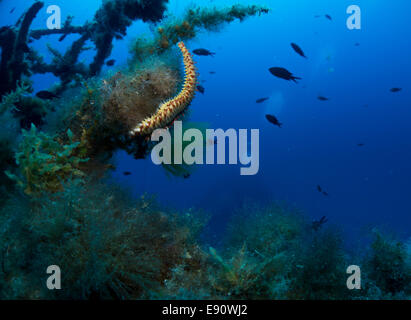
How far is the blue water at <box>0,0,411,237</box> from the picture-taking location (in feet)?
185

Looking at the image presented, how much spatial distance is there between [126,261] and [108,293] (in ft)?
1.36

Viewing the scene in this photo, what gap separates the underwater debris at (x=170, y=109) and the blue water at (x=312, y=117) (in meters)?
37.0

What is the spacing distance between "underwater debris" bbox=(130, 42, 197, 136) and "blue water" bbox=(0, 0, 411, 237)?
3700cm

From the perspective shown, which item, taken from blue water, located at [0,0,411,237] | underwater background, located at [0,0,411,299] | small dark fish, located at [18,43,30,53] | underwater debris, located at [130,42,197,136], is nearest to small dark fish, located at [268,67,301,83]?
underwater background, located at [0,0,411,299]

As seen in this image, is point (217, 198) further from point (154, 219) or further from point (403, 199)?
Result: point (403, 199)

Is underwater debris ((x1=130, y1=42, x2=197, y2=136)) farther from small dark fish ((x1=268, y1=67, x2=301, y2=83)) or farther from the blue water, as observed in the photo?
the blue water

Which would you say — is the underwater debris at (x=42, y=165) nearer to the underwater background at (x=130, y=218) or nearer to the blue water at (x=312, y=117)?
the underwater background at (x=130, y=218)

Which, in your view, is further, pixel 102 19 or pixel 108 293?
pixel 102 19

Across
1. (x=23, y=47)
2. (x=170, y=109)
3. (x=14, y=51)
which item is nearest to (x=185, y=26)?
(x=170, y=109)

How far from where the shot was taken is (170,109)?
4.06m

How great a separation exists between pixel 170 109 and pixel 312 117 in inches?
3340

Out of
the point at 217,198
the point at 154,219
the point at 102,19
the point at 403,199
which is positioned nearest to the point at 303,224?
the point at 154,219

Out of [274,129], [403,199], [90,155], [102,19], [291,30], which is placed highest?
[291,30]

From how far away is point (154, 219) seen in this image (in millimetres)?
4461
